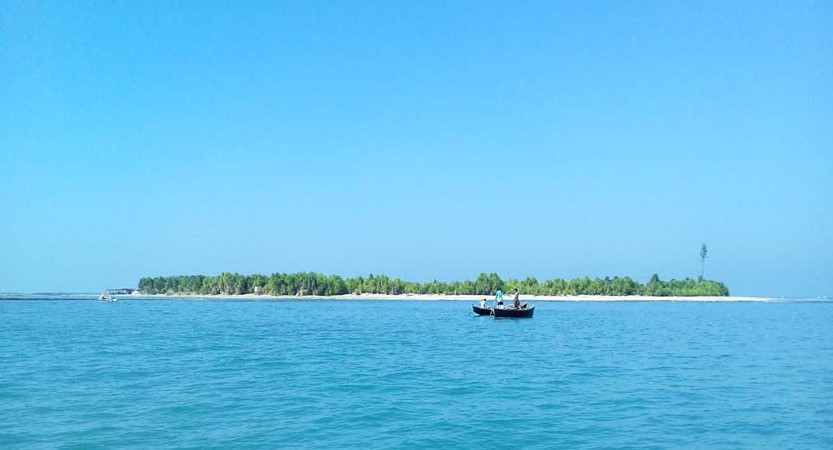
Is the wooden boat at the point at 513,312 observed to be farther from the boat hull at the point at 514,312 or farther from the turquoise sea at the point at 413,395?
the turquoise sea at the point at 413,395

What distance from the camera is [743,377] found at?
3272 cm

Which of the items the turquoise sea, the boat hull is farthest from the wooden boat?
the turquoise sea

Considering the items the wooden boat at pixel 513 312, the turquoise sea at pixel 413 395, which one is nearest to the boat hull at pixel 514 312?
the wooden boat at pixel 513 312

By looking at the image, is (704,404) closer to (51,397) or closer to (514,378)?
(514,378)

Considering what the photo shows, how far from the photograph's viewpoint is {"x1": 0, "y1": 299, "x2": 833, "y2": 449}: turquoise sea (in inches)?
788

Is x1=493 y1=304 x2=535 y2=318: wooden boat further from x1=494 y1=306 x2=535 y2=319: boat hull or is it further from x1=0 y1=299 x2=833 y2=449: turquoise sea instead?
x1=0 y1=299 x2=833 y2=449: turquoise sea

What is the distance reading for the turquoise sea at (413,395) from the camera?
65.7 feet

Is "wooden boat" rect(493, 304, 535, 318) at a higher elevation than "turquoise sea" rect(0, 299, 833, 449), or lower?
higher

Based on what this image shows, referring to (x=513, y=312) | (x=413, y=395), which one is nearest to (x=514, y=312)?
(x=513, y=312)

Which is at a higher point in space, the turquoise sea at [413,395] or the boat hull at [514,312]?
the boat hull at [514,312]

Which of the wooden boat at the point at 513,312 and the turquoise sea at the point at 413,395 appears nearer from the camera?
the turquoise sea at the point at 413,395

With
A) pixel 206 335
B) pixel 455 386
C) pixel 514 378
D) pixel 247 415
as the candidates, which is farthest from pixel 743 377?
pixel 206 335

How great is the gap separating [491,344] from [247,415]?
101 feet

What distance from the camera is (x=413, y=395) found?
2705cm
